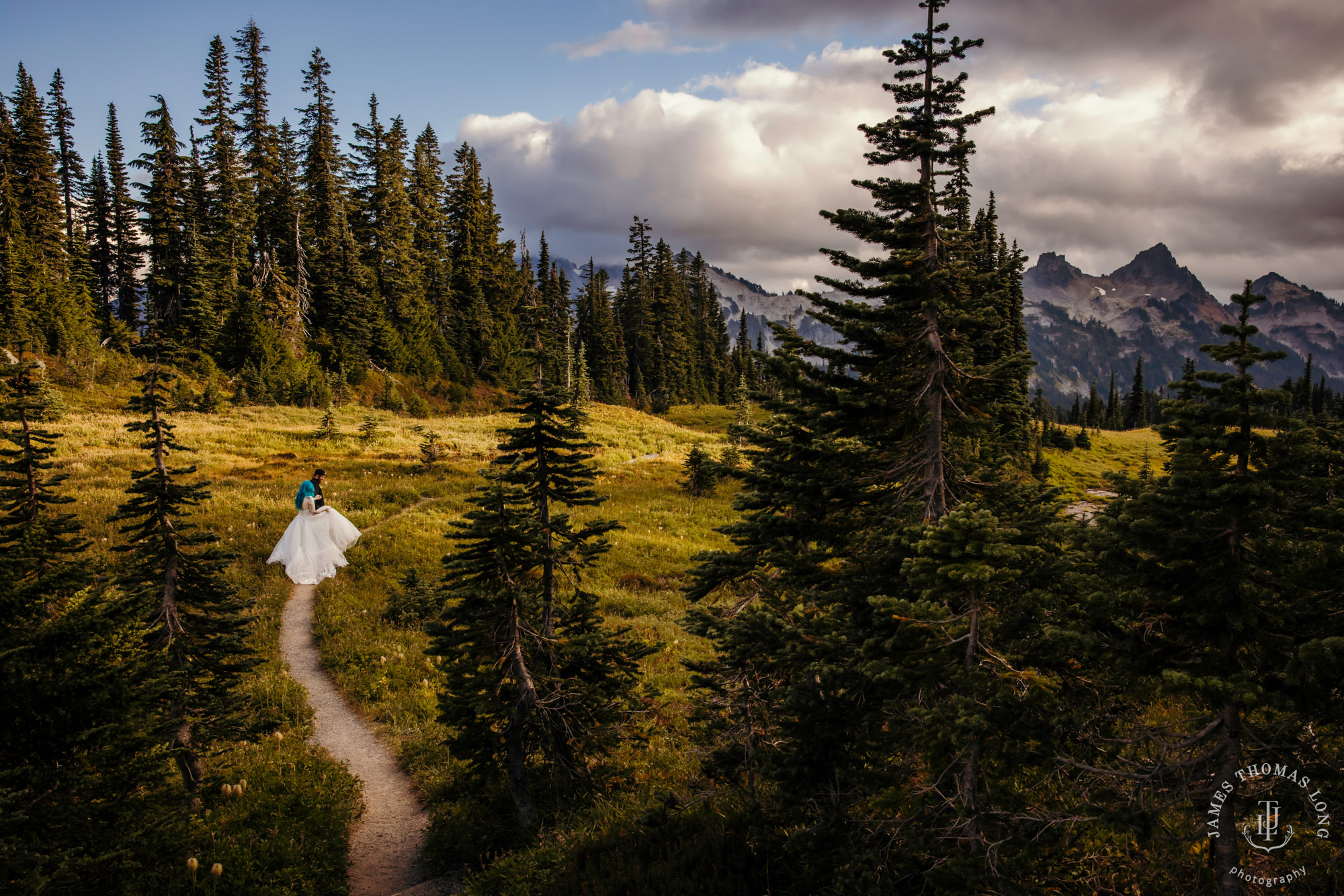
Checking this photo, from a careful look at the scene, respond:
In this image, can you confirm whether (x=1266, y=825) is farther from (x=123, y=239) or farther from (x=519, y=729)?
(x=123, y=239)

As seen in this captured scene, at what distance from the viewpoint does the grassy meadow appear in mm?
8961

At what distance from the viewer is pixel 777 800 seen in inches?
305

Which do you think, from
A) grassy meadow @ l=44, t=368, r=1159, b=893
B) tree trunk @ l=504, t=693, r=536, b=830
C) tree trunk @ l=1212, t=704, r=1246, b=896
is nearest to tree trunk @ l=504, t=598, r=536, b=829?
tree trunk @ l=504, t=693, r=536, b=830

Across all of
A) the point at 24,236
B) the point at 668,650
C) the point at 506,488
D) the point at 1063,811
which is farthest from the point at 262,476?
the point at 24,236

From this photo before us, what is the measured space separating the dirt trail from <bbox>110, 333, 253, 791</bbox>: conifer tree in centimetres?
260

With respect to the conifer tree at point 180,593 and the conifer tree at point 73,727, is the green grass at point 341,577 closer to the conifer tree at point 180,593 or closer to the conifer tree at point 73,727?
the conifer tree at point 180,593

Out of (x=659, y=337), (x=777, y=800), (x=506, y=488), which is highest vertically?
(x=659, y=337)

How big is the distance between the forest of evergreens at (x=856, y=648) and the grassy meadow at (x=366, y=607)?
24cm

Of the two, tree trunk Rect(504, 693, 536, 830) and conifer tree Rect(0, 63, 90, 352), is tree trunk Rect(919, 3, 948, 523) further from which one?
conifer tree Rect(0, 63, 90, 352)

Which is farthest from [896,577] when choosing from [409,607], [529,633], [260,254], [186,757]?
[260,254]

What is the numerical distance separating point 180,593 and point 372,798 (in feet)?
15.7

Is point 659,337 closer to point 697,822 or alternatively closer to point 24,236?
point 24,236

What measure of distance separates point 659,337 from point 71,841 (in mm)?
88330

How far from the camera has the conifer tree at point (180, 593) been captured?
9125 millimetres
